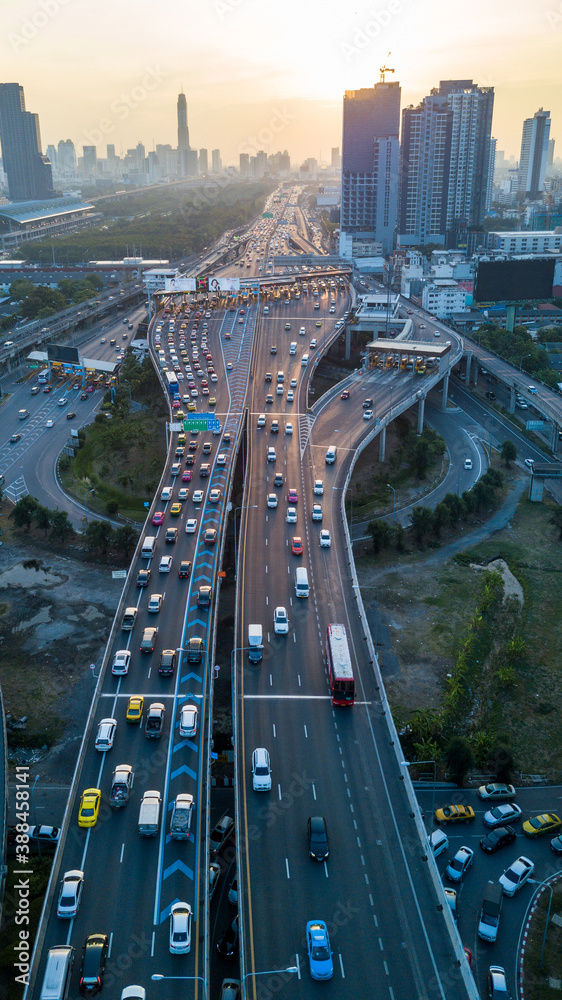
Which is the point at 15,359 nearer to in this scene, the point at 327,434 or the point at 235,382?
the point at 235,382

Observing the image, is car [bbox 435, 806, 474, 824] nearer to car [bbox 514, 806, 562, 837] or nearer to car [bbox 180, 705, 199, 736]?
car [bbox 514, 806, 562, 837]

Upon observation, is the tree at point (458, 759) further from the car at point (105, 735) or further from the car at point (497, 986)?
the car at point (105, 735)

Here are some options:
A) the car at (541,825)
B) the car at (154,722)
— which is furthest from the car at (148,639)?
the car at (541,825)

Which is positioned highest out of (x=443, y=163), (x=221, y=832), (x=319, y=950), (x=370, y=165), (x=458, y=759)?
(x=370, y=165)

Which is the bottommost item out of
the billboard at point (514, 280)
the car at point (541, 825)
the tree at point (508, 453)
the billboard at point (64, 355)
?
the car at point (541, 825)

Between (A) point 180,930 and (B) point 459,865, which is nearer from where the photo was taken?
(A) point 180,930

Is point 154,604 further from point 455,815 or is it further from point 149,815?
point 455,815

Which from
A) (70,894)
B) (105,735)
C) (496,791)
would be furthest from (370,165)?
(70,894)
